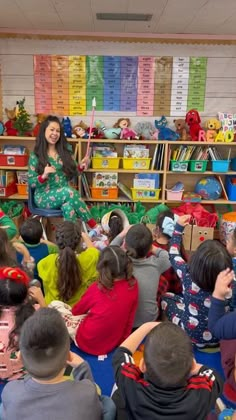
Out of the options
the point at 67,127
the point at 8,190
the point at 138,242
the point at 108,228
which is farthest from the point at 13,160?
the point at 138,242

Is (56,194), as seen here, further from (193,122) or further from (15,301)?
(15,301)

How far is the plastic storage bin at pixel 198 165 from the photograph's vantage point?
3.76 m

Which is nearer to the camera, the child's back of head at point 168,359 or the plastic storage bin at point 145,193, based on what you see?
the child's back of head at point 168,359

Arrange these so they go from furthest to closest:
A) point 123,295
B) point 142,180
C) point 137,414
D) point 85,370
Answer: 1. point 142,180
2. point 123,295
3. point 85,370
4. point 137,414

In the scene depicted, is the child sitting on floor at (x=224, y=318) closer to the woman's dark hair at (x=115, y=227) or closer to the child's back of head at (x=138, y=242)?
the child's back of head at (x=138, y=242)

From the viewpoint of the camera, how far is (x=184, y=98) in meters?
3.87

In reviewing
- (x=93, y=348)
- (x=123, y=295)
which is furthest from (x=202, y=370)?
(x=93, y=348)

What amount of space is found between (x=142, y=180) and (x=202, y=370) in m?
2.92

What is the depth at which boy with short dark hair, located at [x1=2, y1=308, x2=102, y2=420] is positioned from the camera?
0.91 m

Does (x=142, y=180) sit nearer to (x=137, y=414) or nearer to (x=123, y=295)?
(x=123, y=295)

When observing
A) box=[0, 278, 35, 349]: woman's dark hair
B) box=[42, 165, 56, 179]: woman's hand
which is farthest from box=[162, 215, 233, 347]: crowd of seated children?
box=[42, 165, 56, 179]: woman's hand

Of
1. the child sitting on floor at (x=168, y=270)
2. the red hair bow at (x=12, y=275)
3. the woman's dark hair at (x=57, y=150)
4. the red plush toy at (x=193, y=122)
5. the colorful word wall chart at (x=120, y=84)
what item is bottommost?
the child sitting on floor at (x=168, y=270)

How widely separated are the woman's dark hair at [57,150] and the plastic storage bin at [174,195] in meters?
1.04

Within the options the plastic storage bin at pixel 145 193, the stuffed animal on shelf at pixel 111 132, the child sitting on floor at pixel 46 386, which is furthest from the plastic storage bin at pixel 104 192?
the child sitting on floor at pixel 46 386
